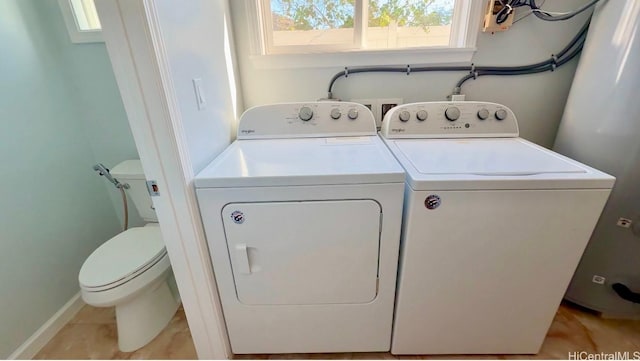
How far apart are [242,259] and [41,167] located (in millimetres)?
1272

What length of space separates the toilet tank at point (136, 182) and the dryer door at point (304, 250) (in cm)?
86

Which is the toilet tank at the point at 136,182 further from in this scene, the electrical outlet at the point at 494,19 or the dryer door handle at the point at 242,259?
the electrical outlet at the point at 494,19

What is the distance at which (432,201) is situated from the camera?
926mm

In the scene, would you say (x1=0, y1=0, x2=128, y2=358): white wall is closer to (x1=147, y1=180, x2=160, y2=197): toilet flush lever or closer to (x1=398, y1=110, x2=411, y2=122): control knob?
(x1=147, y1=180, x2=160, y2=197): toilet flush lever

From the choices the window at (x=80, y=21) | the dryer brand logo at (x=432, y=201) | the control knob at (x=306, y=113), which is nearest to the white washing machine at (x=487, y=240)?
the dryer brand logo at (x=432, y=201)

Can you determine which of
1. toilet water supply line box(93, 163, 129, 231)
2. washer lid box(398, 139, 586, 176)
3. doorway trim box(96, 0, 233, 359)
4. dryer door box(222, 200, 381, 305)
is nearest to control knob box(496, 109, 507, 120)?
washer lid box(398, 139, 586, 176)

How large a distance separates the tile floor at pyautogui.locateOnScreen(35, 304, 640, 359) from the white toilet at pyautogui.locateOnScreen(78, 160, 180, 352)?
0.25 ft

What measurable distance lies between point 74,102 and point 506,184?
2224 millimetres

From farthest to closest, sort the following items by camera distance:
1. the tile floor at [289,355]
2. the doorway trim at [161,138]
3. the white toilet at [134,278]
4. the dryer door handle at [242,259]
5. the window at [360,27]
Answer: the window at [360,27] → the tile floor at [289,355] → the white toilet at [134,278] → the dryer door handle at [242,259] → the doorway trim at [161,138]

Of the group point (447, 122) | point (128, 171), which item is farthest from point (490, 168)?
point (128, 171)

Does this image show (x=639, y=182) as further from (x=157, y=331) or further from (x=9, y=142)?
(x=9, y=142)

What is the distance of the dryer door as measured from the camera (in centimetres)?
98

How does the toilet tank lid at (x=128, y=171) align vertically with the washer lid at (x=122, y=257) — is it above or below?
above

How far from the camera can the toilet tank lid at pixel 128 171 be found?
1507 mm
